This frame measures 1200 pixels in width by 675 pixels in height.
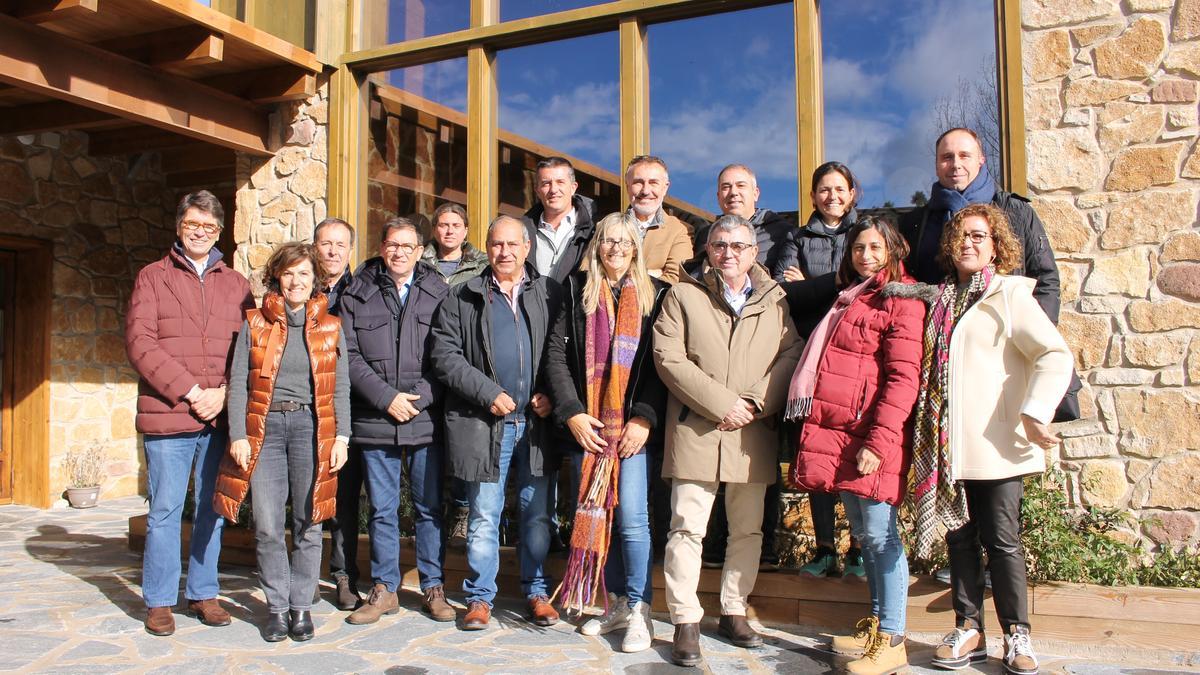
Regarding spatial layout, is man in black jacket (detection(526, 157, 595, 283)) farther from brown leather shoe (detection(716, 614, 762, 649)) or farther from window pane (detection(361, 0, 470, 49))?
window pane (detection(361, 0, 470, 49))

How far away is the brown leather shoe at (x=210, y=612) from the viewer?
3.68 meters

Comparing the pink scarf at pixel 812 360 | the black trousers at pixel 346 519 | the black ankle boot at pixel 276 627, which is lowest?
the black ankle boot at pixel 276 627

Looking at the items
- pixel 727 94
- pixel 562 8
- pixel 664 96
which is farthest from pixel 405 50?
pixel 727 94

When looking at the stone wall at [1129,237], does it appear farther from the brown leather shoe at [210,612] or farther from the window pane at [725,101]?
the brown leather shoe at [210,612]

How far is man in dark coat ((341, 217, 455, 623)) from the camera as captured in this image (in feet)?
12.2

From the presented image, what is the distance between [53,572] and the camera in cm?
470

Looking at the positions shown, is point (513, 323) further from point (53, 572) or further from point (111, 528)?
point (111, 528)

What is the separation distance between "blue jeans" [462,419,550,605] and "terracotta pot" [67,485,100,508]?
482cm

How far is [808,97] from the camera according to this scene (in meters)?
4.71

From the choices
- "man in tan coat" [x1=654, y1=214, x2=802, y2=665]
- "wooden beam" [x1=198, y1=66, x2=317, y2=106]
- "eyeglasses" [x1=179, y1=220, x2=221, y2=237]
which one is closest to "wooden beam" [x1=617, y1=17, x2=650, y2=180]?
"man in tan coat" [x1=654, y1=214, x2=802, y2=665]

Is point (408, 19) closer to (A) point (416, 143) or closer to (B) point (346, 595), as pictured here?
(A) point (416, 143)

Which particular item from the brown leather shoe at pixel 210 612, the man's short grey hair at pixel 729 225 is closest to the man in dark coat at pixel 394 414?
the brown leather shoe at pixel 210 612

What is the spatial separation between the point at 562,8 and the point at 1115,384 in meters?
3.58

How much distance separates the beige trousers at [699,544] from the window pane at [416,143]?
9.72 feet
